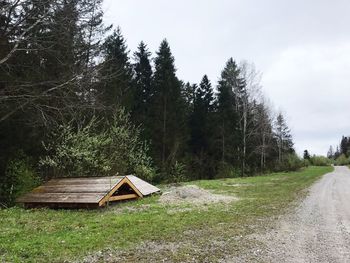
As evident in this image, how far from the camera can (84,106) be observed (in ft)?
49.8

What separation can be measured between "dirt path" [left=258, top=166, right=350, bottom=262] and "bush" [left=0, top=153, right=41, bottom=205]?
11068 millimetres

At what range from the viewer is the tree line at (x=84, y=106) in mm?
13891

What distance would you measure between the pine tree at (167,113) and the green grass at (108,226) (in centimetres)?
2282

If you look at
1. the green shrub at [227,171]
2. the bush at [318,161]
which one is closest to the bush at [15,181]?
the green shrub at [227,171]

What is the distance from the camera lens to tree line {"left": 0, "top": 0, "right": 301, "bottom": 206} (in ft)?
45.6

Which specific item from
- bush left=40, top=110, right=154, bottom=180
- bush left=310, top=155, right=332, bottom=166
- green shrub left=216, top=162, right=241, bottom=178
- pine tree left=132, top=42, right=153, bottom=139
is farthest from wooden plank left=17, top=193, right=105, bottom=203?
bush left=310, top=155, right=332, bottom=166

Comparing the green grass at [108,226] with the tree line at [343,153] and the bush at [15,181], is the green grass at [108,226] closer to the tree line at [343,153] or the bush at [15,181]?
the bush at [15,181]

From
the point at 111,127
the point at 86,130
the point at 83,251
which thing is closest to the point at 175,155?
the point at 111,127

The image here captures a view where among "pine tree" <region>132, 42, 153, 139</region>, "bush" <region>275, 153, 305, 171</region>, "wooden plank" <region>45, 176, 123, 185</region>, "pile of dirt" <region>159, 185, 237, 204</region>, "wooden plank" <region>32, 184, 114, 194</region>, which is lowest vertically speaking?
"pile of dirt" <region>159, 185, 237, 204</region>

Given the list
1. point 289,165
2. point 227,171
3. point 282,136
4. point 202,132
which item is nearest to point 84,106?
point 227,171

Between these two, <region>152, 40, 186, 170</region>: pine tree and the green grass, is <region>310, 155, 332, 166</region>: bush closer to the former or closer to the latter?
<region>152, 40, 186, 170</region>: pine tree

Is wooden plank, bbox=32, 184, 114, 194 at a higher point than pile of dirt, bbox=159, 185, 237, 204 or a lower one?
higher

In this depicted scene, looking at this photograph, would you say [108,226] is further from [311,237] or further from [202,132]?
[202,132]

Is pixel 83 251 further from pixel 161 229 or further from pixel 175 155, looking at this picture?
pixel 175 155
